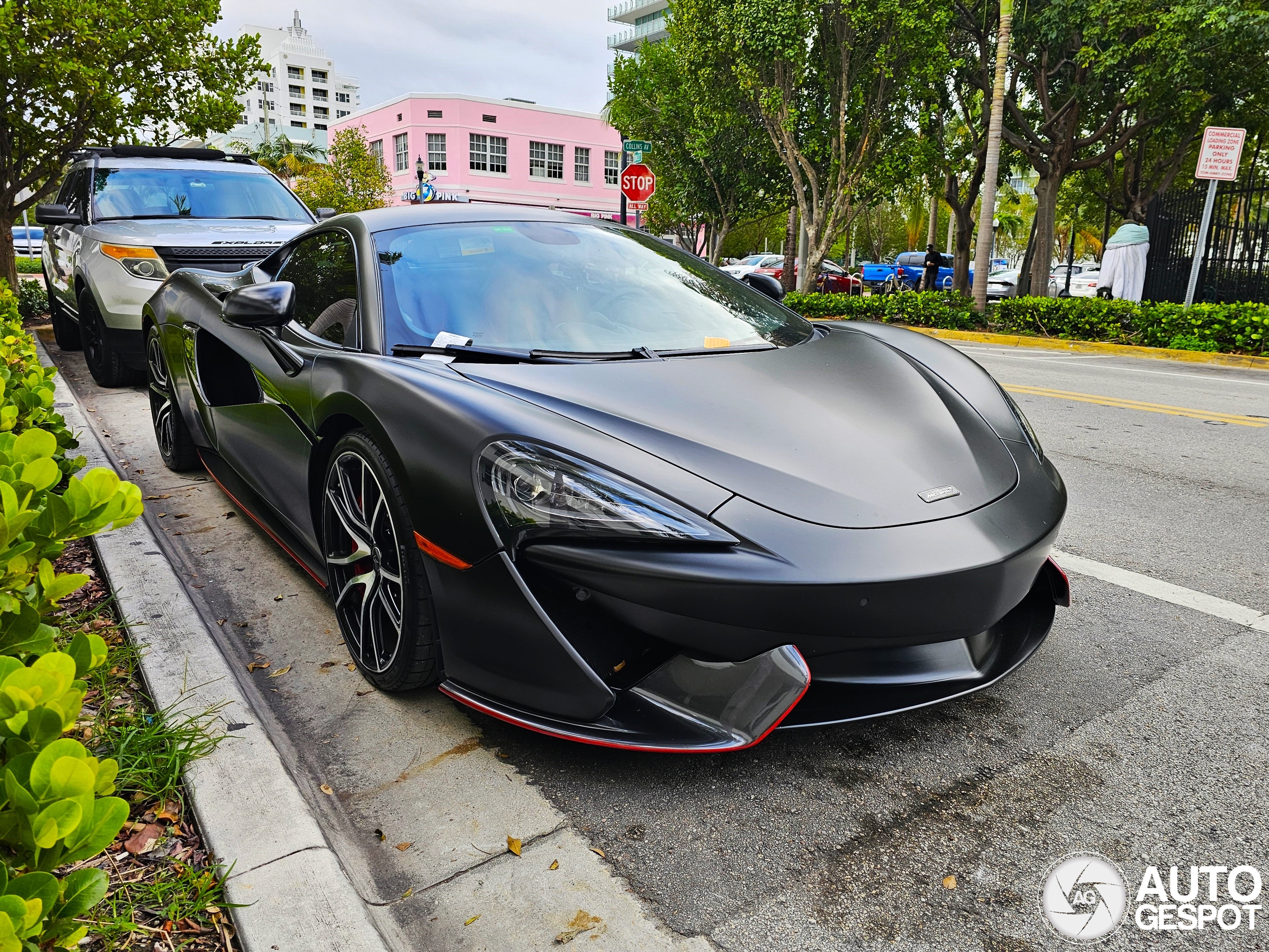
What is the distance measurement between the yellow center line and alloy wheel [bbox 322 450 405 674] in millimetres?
6400

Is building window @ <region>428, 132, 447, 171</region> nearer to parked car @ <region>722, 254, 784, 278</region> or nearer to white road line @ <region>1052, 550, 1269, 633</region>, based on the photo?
parked car @ <region>722, 254, 784, 278</region>

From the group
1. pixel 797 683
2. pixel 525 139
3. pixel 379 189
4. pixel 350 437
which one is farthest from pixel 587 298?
pixel 525 139

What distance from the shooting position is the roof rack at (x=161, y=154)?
836 cm

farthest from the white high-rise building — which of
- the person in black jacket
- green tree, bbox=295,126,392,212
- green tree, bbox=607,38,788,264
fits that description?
the person in black jacket

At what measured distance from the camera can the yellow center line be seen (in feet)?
22.2

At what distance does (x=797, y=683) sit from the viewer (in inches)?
75.6

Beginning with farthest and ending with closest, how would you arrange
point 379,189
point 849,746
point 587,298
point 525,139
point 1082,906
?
point 525,139 → point 379,189 → point 587,298 → point 849,746 → point 1082,906

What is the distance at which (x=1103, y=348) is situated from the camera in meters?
13.5

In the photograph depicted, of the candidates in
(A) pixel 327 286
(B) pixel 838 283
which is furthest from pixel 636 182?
(B) pixel 838 283

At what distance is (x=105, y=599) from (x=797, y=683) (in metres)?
2.42

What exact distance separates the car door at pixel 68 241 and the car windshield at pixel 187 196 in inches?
10.1

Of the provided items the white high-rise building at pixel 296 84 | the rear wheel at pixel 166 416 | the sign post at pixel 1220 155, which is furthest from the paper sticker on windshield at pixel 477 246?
the white high-rise building at pixel 296 84

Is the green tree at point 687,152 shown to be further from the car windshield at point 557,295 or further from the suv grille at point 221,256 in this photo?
the car windshield at point 557,295

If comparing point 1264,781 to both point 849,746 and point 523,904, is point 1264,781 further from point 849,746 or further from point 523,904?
point 523,904
